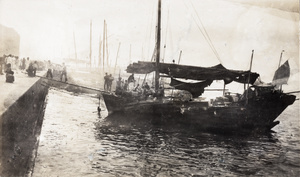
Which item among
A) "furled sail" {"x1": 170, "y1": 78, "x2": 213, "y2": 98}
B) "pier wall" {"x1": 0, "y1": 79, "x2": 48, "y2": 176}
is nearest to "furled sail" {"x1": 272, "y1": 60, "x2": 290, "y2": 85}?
"furled sail" {"x1": 170, "y1": 78, "x2": 213, "y2": 98}

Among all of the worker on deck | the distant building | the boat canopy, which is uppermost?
the distant building

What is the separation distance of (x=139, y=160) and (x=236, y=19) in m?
4.40

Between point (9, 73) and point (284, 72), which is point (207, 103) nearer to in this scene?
point (284, 72)

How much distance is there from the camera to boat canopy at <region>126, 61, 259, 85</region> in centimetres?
795

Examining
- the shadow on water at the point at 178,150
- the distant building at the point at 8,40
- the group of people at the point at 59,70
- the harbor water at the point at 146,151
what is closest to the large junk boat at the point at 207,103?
the shadow on water at the point at 178,150

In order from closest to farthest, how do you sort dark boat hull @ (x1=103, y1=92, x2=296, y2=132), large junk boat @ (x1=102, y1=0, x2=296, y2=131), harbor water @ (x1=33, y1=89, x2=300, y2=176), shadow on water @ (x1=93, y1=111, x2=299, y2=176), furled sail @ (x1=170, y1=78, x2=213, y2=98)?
1. harbor water @ (x1=33, y1=89, x2=300, y2=176)
2. shadow on water @ (x1=93, y1=111, x2=299, y2=176)
3. large junk boat @ (x1=102, y1=0, x2=296, y2=131)
4. furled sail @ (x1=170, y1=78, x2=213, y2=98)
5. dark boat hull @ (x1=103, y1=92, x2=296, y2=132)

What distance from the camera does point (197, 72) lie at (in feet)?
26.3

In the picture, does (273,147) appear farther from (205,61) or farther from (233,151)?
(205,61)

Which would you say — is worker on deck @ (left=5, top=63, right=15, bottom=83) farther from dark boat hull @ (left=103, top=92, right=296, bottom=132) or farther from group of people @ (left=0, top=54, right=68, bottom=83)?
dark boat hull @ (left=103, top=92, right=296, bottom=132)

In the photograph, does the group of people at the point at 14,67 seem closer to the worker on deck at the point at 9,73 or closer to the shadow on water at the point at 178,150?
the worker on deck at the point at 9,73

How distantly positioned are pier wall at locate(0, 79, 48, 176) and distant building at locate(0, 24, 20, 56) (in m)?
1.00

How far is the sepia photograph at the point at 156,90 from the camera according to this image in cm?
545

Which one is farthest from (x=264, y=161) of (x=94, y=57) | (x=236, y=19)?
(x=94, y=57)

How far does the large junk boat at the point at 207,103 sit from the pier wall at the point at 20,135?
3.49 m
